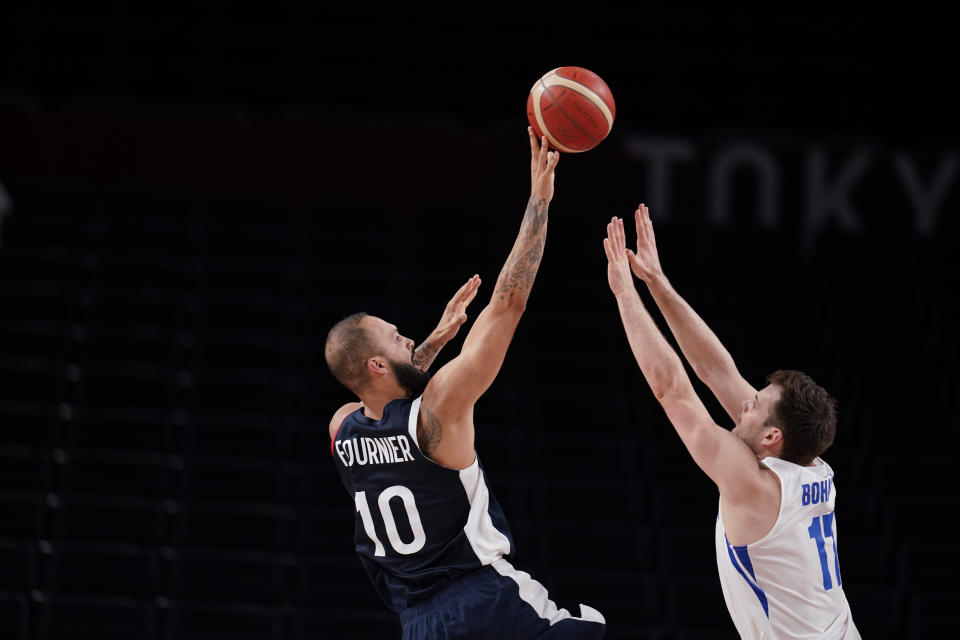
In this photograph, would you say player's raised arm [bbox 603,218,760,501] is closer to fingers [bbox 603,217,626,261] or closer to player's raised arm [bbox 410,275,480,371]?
fingers [bbox 603,217,626,261]

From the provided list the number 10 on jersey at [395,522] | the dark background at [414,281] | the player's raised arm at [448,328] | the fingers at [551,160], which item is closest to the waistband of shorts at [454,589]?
the number 10 on jersey at [395,522]

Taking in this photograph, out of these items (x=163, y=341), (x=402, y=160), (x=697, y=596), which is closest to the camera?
(x=697, y=596)

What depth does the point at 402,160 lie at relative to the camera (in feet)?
32.5

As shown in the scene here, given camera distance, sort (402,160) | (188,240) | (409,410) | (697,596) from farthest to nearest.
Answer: (402,160) → (188,240) → (697,596) → (409,410)

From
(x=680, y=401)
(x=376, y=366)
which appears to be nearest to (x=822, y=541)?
(x=680, y=401)

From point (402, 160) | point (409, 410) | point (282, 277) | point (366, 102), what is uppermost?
point (366, 102)

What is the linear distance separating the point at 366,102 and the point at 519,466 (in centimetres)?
440

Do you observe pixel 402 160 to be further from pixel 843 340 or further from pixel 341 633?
pixel 341 633

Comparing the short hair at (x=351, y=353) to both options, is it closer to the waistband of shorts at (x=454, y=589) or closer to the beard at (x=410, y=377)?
the beard at (x=410, y=377)

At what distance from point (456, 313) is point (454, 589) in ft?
3.36

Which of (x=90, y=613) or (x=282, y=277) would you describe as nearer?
(x=90, y=613)

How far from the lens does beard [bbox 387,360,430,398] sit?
338 cm

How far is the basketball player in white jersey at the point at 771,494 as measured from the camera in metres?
3.22

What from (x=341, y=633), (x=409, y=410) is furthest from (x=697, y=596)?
(x=409, y=410)
